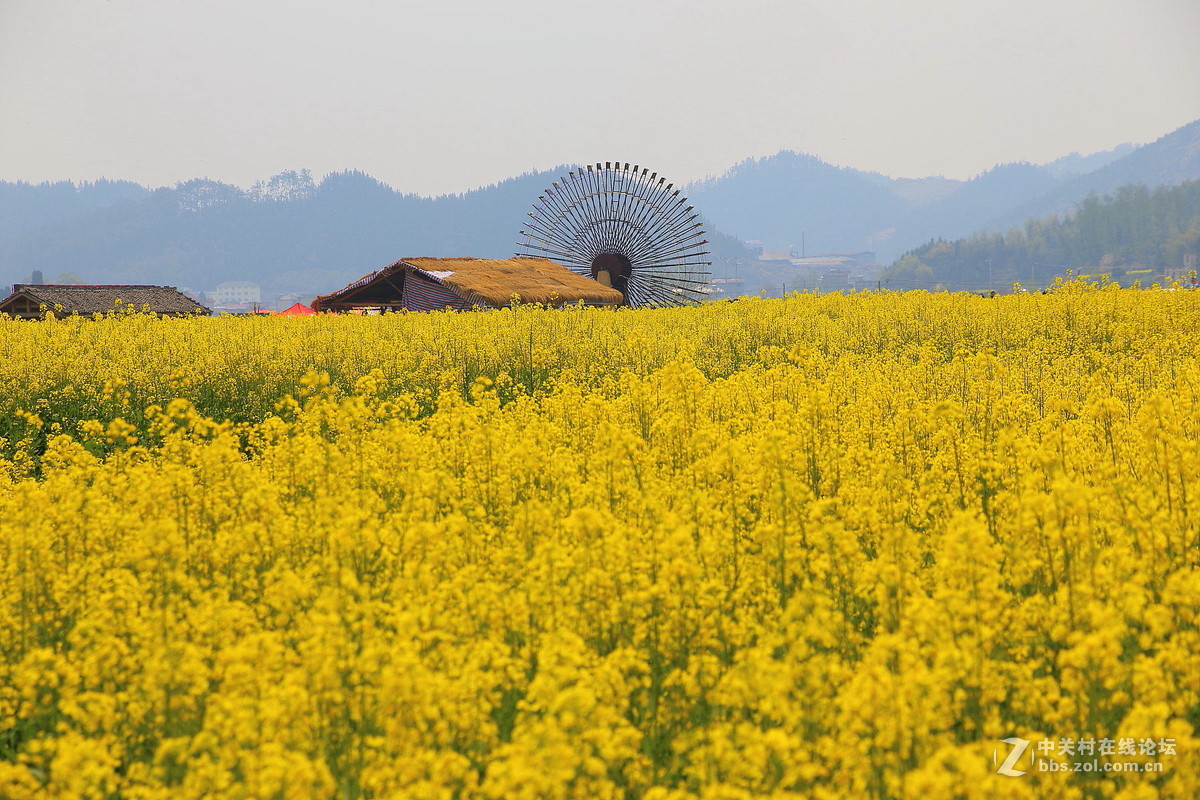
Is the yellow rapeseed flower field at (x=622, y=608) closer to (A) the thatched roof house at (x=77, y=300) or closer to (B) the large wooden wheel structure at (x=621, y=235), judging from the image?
(A) the thatched roof house at (x=77, y=300)

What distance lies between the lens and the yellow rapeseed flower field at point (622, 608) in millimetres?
3043

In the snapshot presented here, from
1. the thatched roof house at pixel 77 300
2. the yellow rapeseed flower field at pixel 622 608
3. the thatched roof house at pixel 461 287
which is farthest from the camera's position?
the thatched roof house at pixel 77 300

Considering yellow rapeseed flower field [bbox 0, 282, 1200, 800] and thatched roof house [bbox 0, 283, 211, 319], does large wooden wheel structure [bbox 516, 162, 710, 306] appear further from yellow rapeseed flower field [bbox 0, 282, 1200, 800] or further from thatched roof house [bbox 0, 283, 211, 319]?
yellow rapeseed flower field [bbox 0, 282, 1200, 800]

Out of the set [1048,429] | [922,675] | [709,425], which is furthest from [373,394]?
[922,675]

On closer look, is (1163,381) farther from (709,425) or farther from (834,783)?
(834,783)

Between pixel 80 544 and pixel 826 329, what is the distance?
1345cm

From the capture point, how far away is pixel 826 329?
54.7 ft

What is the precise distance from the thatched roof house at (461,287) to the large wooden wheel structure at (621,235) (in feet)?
21.9

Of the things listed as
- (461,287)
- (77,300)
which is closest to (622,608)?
(461,287)

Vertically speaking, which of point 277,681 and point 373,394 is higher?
point 373,394

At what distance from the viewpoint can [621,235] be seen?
40.4 meters

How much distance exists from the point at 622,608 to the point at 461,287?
22.9 meters

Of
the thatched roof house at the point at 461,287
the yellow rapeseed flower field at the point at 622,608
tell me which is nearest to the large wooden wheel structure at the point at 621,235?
the thatched roof house at the point at 461,287

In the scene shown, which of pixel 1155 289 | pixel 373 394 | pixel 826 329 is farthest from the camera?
pixel 1155 289
